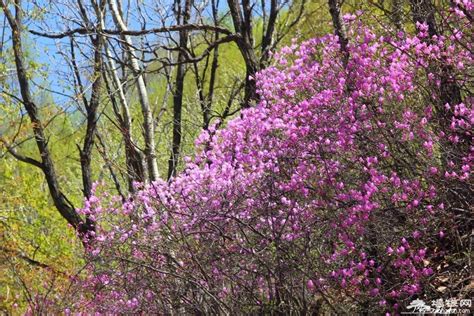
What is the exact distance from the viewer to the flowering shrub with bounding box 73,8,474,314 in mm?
4652

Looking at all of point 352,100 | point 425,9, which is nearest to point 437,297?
point 352,100

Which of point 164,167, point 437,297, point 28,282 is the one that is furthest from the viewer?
point 164,167

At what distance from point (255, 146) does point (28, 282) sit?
7.13 meters

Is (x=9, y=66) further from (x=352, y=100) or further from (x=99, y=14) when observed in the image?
(x=352, y=100)

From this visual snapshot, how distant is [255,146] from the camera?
5789mm

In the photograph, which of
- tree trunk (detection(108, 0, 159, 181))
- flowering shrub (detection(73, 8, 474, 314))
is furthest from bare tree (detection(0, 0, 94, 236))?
flowering shrub (detection(73, 8, 474, 314))

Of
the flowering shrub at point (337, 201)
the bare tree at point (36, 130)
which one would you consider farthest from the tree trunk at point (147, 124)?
the flowering shrub at point (337, 201)

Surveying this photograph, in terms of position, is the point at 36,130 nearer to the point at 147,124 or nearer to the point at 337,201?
the point at 147,124

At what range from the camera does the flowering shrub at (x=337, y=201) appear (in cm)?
465

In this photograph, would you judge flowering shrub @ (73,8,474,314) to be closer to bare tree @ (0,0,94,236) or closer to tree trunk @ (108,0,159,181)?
tree trunk @ (108,0,159,181)

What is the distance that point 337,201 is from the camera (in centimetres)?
497

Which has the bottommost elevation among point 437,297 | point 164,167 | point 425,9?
point 437,297

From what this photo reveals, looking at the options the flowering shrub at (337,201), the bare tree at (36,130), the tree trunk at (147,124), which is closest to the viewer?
the flowering shrub at (337,201)

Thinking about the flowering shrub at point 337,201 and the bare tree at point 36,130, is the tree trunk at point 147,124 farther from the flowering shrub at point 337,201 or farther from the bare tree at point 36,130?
the flowering shrub at point 337,201
